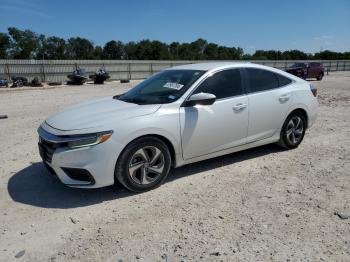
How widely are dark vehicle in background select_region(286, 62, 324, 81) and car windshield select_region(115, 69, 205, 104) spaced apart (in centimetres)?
2213

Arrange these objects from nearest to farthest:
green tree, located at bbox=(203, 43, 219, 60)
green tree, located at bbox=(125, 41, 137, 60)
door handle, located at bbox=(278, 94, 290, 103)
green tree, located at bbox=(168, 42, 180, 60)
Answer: door handle, located at bbox=(278, 94, 290, 103) → green tree, located at bbox=(125, 41, 137, 60) → green tree, located at bbox=(168, 42, 180, 60) → green tree, located at bbox=(203, 43, 219, 60)

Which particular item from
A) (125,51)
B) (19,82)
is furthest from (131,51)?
(19,82)

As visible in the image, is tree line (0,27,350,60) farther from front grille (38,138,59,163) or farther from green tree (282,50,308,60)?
front grille (38,138,59,163)

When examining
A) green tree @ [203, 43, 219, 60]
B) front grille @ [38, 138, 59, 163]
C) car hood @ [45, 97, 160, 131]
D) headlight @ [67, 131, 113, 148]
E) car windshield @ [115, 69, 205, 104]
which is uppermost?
green tree @ [203, 43, 219, 60]

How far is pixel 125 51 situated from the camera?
96.3 metres

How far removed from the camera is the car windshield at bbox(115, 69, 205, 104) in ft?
15.0

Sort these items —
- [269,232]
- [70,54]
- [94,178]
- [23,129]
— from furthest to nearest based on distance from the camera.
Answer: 1. [70,54]
2. [23,129]
3. [94,178]
4. [269,232]

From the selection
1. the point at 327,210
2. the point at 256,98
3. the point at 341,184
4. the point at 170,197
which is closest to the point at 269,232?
the point at 327,210

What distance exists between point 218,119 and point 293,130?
1.87 meters

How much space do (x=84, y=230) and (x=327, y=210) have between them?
2.64 meters

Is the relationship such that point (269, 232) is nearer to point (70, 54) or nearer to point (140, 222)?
point (140, 222)

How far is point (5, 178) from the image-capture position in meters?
4.82

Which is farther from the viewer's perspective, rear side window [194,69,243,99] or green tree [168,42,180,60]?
green tree [168,42,180,60]

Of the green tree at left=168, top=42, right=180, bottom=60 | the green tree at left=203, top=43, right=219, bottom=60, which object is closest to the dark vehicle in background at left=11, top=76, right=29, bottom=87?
the green tree at left=168, top=42, right=180, bottom=60
